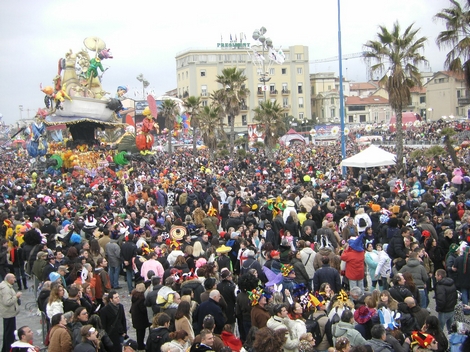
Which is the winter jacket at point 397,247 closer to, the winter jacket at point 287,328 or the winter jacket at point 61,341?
the winter jacket at point 287,328

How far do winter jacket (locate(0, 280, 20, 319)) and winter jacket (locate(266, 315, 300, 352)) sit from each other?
A: 420 cm

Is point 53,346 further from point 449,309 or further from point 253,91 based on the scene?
point 253,91

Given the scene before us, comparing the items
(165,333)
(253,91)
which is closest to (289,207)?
(165,333)

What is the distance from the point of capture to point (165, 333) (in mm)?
6539

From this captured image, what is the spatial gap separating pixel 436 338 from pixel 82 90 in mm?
38380

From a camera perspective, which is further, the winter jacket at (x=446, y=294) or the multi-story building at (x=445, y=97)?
the multi-story building at (x=445, y=97)

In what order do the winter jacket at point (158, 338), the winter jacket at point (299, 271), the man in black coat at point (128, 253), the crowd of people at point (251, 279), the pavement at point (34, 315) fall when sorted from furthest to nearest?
1. the man in black coat at point (128, 253)
2. the pavement at point (34, 315)
3. the winter jacket at point (299, 271)
4. the winter jacket at point (158, 338)
5. the crowd of people at point (251, 279)

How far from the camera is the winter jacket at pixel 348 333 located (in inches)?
232

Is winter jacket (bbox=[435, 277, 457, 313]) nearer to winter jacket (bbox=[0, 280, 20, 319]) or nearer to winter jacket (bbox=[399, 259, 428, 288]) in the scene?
winter jacket (bbox=[399, 259, 428, 288])

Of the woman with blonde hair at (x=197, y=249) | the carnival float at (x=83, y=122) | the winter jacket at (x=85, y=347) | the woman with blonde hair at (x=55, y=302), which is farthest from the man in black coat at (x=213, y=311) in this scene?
the carnival float at (x=83, y=122)

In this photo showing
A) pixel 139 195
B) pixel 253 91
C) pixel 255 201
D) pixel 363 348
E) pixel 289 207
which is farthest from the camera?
pixel 253 91

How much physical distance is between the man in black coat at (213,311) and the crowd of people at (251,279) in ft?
0.04

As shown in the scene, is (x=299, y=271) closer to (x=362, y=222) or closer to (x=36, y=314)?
(x=362, y=222)

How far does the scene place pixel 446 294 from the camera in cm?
769
